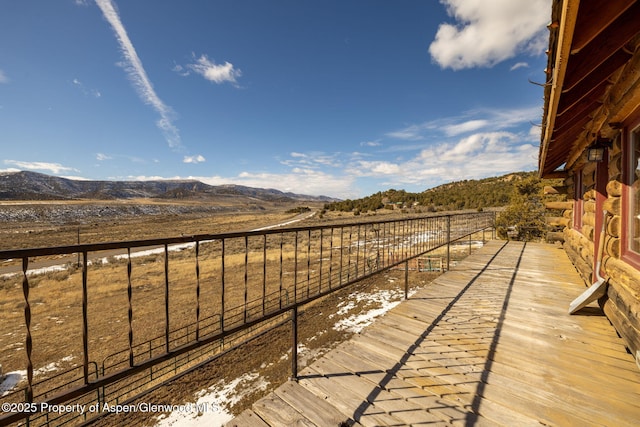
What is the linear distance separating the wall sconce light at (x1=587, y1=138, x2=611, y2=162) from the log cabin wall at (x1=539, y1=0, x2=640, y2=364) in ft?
0.20

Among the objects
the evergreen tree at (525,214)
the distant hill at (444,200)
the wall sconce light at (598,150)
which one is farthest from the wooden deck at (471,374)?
the distant hill at (444,200)

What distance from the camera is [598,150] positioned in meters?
4.03

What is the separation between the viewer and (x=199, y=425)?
405 cm

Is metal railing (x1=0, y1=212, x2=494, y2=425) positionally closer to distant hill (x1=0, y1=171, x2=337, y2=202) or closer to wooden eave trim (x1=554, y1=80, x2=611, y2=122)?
wooden eave trim (x1=554, y1=80, x2=611, y2=122)

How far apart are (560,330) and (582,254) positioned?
316cm

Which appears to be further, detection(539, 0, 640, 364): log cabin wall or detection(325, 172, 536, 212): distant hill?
detection(325, 172, 536, 212): distant hill

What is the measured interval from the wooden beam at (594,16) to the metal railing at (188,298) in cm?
234

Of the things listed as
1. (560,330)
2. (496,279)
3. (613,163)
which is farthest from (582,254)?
(560,330)

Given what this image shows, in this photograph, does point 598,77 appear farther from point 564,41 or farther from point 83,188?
point 83,188

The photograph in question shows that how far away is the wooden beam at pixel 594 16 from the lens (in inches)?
61.9

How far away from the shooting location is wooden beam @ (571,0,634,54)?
1.57 metres

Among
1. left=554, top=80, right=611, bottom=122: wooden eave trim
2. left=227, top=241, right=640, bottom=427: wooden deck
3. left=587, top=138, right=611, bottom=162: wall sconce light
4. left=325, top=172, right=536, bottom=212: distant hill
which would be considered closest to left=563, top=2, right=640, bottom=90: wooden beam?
left=554, top=80, right=611, bottom=122: wooden eave trim

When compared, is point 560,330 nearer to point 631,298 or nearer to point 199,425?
point 631,298

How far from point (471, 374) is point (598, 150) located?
4051 mm
